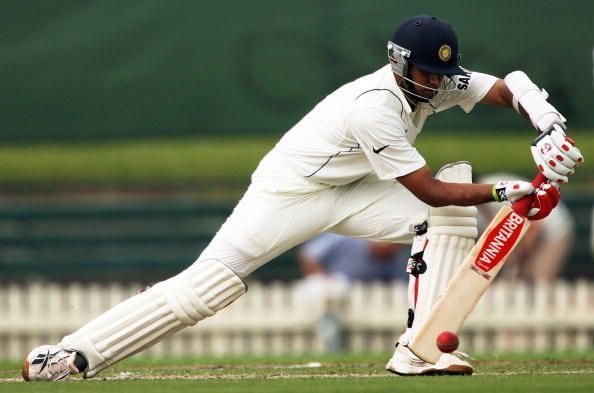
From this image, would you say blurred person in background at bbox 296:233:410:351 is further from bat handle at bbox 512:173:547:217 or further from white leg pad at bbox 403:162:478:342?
bat handle at bbox 512:173:547:217

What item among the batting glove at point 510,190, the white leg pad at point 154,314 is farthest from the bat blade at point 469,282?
the white leg pad at point 154,314

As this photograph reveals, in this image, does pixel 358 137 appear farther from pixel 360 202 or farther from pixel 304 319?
pixel 304 319

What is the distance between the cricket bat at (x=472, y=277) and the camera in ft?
16.7

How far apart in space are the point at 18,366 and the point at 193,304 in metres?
1.18

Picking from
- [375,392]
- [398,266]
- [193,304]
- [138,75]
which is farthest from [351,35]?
[375,392]

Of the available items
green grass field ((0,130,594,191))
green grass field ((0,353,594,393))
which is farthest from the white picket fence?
green grass field ((0,353,594,393))

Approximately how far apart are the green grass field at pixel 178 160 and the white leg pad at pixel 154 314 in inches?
100

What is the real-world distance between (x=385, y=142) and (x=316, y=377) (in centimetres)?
87

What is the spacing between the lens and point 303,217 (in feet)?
17.2

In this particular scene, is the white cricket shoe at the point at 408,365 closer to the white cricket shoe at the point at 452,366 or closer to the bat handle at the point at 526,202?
the white cricket shoe at the point at 452,366

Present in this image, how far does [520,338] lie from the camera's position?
8.66 meters

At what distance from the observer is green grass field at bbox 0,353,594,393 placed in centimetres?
468

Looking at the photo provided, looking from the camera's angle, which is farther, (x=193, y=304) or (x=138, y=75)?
(x=138, y=75)

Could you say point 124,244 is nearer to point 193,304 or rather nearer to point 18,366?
point 18,366
